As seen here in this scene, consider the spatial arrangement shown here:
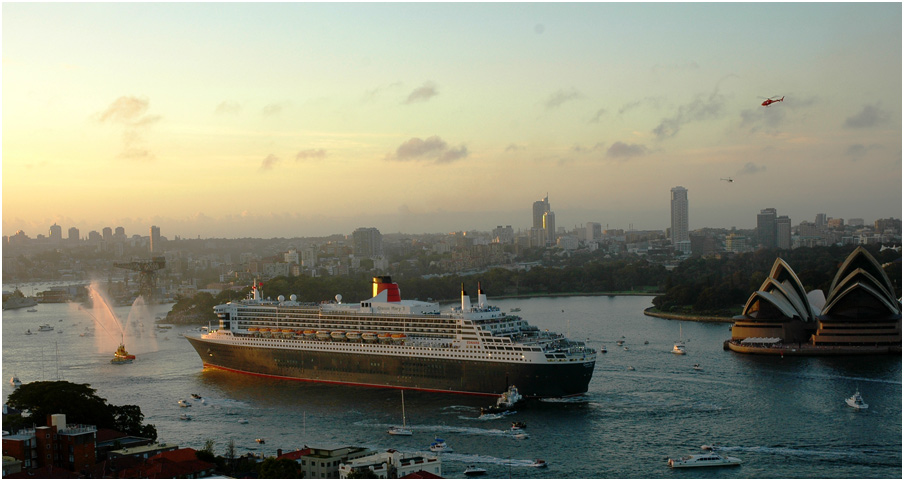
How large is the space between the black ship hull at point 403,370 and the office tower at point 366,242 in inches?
2126

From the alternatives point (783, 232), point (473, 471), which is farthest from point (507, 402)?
point (783, 232)

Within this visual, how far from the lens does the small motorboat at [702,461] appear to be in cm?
1332

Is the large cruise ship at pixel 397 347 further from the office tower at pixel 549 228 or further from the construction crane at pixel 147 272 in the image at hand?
the office tower at pixel 549 228

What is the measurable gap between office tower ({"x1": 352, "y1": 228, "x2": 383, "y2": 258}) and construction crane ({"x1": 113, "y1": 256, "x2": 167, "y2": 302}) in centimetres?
2506

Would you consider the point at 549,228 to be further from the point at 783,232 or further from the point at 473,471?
the point at 473,471

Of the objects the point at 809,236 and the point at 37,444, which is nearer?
the point at 37,444

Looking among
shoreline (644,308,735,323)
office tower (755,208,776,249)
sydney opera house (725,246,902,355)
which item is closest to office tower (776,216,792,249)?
office tower (755,208,776,249)

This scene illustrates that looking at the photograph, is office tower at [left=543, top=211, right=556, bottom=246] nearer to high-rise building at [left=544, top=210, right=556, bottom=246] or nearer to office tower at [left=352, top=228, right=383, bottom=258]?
high-rise building at [left=544, top=210, right=556, bottom=246]

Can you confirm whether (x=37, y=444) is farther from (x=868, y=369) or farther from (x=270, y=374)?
(x=868, y=369)

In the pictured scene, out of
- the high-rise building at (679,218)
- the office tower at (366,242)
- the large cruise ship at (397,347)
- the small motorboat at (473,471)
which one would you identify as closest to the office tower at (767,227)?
the high-rise building at (679,218)

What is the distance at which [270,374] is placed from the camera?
2242 centimetres

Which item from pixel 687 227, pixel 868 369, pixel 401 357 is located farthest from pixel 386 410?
pixel 687 227

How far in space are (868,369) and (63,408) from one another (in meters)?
16.8

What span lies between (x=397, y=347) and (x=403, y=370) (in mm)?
509
